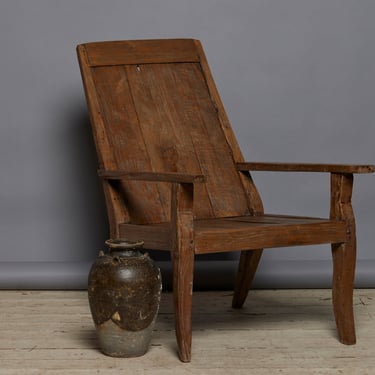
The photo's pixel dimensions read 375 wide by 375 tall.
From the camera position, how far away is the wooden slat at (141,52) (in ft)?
11.6

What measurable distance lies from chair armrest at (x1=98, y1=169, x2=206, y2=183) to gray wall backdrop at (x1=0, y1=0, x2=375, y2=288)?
1043 mm

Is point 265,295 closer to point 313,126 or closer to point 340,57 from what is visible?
point 313,126

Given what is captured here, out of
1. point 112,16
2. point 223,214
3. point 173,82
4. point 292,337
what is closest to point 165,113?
point 173,82

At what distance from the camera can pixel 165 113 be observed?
3.62m

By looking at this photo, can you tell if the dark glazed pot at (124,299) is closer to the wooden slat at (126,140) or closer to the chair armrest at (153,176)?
the chair armrest at (153,176)

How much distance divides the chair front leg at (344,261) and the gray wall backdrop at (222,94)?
99 centimetres

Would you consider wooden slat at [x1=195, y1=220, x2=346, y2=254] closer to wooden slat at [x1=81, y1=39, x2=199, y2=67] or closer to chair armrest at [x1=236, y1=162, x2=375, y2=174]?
chair armrest at [x1=236, y1=162, x2=375, y2=174]

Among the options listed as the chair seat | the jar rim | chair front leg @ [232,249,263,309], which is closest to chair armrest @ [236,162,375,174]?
the chair seat

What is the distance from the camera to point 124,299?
285cm

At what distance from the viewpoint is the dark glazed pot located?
2854mm

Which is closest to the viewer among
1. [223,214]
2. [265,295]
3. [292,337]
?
[292,337]

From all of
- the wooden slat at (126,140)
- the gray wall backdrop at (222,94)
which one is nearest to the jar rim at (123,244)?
the wooden slat at (126,140)

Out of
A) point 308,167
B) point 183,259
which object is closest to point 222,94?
A: point 308,167

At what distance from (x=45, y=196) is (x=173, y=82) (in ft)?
3.25
